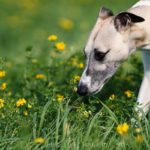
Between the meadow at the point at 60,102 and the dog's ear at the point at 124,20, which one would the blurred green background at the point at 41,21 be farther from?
the dog's ear at the point at 124,20

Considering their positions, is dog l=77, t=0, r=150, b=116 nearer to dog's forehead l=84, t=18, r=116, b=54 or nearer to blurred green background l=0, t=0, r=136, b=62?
dog's forehead l=84, t=18, r=116, b=54

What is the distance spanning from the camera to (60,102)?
590 centimetres

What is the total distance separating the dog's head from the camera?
20.2 feet

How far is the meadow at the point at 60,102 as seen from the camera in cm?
543

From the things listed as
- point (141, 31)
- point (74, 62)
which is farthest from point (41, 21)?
point (141, 31)

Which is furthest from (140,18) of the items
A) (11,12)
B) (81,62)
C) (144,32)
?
(11,12)

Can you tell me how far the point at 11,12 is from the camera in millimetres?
13438

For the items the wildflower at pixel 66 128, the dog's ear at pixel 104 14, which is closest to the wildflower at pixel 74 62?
the dog's ear at pixel 104 14

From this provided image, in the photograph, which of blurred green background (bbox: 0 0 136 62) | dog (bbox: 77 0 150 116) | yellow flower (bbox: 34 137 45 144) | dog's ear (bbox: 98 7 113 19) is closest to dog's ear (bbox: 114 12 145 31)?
dog (bbox: 77 0 150 116)

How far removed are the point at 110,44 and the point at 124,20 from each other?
243 mm

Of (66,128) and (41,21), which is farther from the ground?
(41,21)

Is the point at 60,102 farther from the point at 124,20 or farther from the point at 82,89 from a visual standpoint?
the point at 124,20

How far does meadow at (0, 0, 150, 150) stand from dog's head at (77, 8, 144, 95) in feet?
0.51

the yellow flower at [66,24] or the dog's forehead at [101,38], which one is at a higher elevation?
the yellow flower at [66,24]
